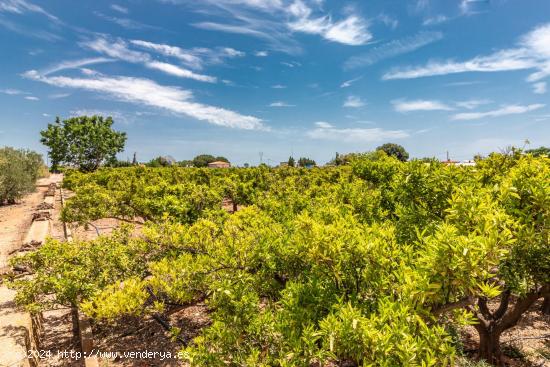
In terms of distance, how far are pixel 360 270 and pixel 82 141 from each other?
2520 inches

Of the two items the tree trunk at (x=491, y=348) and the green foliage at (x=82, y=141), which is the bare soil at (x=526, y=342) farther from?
the green foliage at (x=82, y=141)

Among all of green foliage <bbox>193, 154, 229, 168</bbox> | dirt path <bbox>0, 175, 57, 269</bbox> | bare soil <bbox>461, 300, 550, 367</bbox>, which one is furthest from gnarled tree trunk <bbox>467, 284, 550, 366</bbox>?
green foliage <bbox>193, 154, 229, 168</bbox>

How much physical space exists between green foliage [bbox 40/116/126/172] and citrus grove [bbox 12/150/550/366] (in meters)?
57.2

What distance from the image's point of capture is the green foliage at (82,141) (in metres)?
54.6

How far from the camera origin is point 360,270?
317 centimetres

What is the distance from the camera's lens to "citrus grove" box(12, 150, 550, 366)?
2424 mm

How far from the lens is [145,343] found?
690 cm

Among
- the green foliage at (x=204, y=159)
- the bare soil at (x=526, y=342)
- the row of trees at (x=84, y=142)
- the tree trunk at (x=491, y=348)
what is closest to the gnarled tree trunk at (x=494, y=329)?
the tree trunk at (x=491, y=348)

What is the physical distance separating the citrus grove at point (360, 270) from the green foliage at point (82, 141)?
5718 cm

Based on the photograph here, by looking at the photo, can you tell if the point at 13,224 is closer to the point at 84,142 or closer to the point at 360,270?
the point at 360,270

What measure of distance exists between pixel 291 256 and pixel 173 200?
5.68 meters

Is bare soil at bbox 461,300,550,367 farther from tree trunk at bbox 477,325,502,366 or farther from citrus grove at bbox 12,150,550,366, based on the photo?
citrus grove at bbox 12,150,550,366

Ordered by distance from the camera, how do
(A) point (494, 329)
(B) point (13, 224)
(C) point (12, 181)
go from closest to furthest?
1. (A) point (494, 329)
2. (B) point (13, 224)
3. (C) point (12, 181)

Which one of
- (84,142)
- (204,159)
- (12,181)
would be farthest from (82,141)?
(204,159)
